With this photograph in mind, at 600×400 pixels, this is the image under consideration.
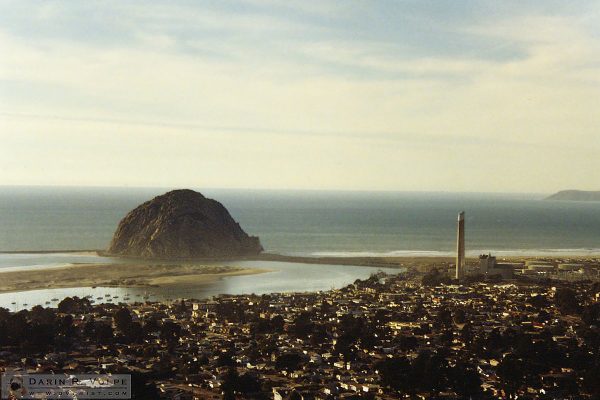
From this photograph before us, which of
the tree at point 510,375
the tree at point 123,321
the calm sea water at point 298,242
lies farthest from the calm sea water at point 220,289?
the tree at point 510,375

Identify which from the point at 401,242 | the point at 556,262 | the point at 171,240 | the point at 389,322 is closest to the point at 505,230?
the point at 401,242

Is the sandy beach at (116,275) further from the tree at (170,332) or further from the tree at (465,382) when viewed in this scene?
the tree at (465,382)

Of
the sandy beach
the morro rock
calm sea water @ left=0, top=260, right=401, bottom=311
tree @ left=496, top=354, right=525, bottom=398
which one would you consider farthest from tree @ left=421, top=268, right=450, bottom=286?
the morro rock

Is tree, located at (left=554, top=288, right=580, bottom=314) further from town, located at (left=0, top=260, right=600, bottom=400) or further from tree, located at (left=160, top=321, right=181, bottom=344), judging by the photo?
tree, located at (left=160, top=321, right=181, bottom=344)

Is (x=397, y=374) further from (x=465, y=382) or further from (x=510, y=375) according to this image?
(x=510, y=375)

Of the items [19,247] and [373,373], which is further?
[19,247]

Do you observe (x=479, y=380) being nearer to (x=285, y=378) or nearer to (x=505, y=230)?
(x=285, y=378)
